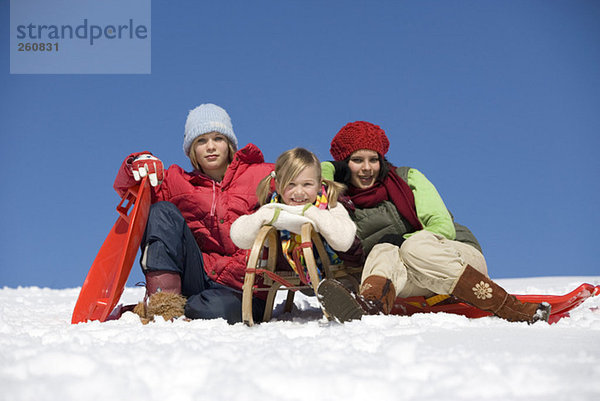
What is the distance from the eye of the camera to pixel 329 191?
113 inches

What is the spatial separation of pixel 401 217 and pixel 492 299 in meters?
0.80

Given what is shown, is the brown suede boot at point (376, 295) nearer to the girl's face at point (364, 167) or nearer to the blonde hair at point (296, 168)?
the blonde hair at point (296, 168)

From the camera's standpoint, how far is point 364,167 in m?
3.26

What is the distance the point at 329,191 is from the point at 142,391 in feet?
5.74

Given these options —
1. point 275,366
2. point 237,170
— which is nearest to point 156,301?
point 237,170

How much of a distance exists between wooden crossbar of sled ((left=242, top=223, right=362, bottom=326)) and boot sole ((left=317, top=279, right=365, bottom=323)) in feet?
0.35

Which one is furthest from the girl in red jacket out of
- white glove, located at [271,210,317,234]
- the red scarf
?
the red scarf

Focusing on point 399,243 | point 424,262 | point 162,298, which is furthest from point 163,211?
point 424,262

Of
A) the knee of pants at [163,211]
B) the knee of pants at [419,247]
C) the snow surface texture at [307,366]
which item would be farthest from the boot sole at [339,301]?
the knee of pants at [163,211]

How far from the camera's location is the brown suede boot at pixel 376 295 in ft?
8.30

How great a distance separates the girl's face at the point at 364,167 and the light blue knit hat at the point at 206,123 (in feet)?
2.88

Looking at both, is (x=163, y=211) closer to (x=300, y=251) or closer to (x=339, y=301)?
(x=300, y=251)

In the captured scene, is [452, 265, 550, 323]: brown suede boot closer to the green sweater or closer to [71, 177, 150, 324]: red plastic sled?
the green sweater

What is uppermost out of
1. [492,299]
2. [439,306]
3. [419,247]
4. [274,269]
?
[419,247]
